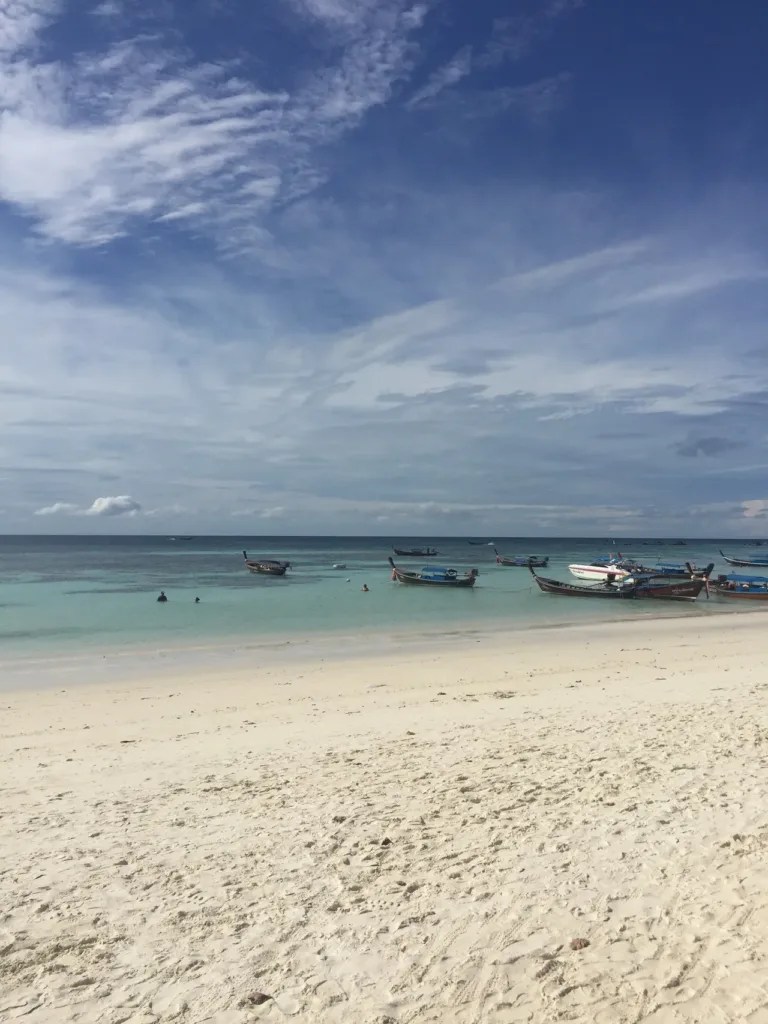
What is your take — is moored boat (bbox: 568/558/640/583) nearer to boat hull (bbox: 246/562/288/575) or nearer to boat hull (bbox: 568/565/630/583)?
boat hull (bbox: 568/565/630/583)

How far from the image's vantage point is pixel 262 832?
708 centimetres

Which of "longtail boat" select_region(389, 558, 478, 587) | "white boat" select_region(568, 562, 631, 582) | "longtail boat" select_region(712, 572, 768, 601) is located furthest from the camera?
"white boat" select_region(568, 562, 631, 582)

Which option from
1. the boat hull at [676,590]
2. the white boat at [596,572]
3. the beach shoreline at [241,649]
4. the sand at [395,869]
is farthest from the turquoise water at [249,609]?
the sand at [395,869]

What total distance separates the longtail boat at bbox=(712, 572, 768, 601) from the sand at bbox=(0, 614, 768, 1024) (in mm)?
37067

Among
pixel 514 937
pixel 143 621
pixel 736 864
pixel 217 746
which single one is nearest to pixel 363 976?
pixel 514 937

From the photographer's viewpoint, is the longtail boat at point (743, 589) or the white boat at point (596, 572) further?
the white boat at point (596, 572)

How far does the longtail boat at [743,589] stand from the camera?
1778 inches

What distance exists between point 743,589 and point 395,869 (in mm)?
46848

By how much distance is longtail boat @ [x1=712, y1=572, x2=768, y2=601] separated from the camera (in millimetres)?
45156

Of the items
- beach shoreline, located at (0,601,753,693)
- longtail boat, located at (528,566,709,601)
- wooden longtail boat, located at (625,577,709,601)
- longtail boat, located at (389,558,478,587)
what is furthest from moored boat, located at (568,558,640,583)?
beach shoreline, located at (0,601,753,693)

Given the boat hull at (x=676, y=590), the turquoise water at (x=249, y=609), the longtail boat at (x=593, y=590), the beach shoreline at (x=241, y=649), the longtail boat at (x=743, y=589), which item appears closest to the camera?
the beach shoreline at (x=241, y=649)

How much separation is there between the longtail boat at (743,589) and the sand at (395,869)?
3707 centimetres

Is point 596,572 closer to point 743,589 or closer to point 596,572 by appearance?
point 596,572

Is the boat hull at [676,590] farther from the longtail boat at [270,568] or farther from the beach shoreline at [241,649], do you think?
the longtail boat at [270,568]
